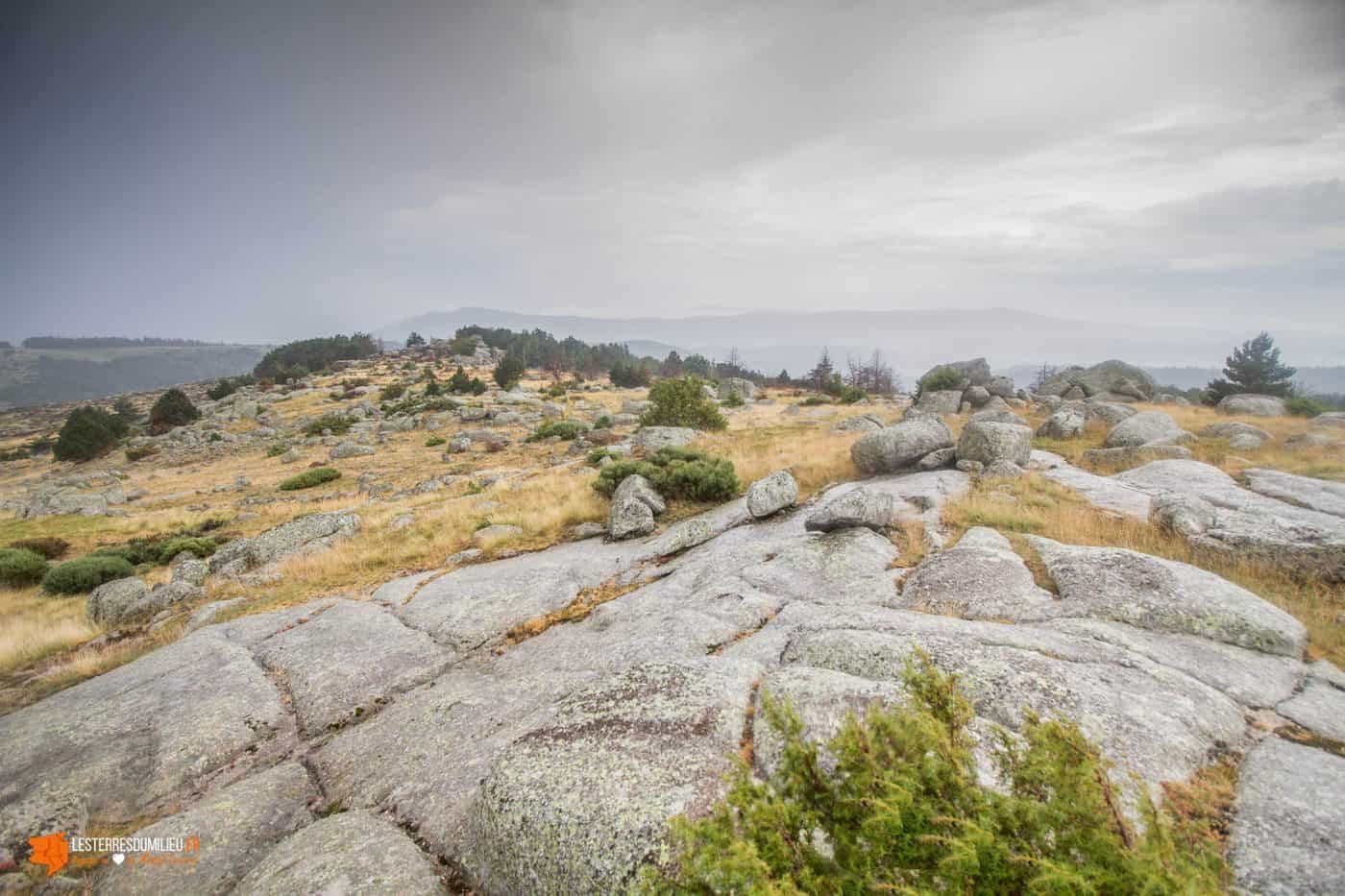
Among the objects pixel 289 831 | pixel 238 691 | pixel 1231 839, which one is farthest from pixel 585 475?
pixel 1231 839

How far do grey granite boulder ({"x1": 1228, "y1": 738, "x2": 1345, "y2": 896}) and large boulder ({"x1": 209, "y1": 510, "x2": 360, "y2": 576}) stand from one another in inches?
793

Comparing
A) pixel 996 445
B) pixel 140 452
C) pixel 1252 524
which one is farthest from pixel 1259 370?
pixel 140 452

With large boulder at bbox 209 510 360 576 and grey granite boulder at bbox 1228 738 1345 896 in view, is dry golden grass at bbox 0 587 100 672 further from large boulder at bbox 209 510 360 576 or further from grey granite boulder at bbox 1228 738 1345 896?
grey granite boulder at bbox 1228 738 1345 896

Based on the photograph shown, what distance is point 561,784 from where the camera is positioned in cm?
439

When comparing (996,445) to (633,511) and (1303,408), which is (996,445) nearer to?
(633,511)

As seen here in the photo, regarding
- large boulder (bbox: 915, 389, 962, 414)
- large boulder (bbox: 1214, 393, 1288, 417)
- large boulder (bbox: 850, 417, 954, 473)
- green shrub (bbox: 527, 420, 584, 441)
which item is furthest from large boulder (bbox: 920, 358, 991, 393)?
green shrub (bbox: 527, 420, 584, 441)

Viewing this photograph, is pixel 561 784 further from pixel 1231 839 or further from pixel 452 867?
pixel 1231 839

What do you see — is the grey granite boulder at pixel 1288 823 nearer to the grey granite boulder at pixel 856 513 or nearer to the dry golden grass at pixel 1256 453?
the grey granite boulder at pixel 856 513

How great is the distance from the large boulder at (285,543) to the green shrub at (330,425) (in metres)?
39.5

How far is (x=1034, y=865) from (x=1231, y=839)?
3.35 metres

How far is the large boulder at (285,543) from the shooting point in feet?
53.4

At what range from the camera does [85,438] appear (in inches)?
1978

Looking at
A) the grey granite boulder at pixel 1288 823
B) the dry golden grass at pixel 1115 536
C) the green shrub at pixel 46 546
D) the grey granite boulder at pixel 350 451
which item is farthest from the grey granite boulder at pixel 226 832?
the grey granite boulder at pixel 350 451

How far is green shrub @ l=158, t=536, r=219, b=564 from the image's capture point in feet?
64.1
